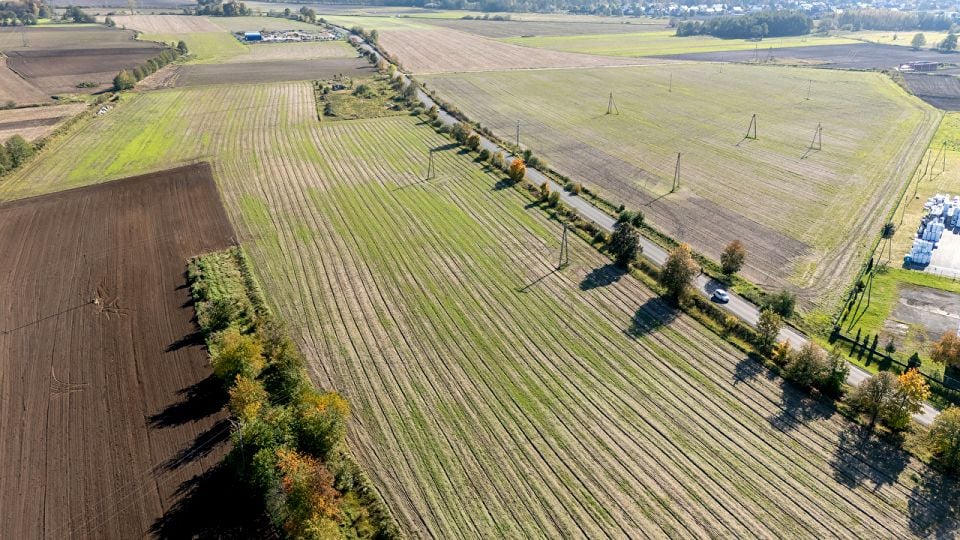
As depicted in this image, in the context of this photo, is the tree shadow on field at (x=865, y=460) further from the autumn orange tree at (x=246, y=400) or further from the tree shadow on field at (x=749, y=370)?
the autumn orange tree at (x=246, y=400)

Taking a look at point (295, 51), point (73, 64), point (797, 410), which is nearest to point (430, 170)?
point (797, 410)

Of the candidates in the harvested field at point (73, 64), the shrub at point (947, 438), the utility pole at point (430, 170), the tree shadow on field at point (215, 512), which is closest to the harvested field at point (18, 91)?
the harvested field at point (73, 64)

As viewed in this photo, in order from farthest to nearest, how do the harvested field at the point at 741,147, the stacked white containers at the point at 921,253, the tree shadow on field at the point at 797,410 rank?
the harvested field at the point at 741,147, the stacked white containers at the point at 921,253, the tree shadow on field at the point at 797,410

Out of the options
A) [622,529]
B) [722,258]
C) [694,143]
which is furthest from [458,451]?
[694,143]

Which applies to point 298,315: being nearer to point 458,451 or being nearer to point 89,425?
point 89,425

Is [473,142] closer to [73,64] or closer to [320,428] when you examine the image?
[320,428]

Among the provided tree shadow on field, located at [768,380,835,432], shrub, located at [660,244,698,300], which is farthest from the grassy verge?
shrub, located at [660,244,698,300]

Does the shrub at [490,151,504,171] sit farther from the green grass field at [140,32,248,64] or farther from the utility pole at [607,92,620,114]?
the green grass field at [140,32,248,64]

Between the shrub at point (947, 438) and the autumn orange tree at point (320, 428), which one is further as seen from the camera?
the shrub at point (947, 438)

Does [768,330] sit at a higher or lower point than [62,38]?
lower
